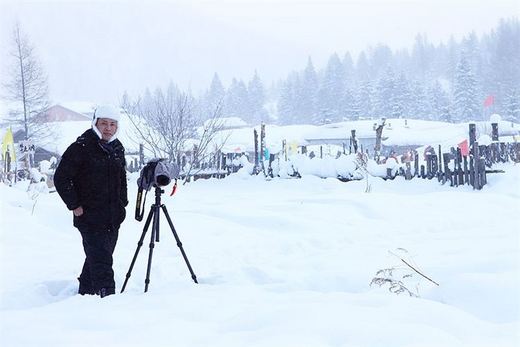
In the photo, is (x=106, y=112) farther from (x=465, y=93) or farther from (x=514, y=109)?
(x=465, y=93)

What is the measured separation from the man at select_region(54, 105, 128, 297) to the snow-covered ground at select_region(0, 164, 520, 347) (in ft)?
1.36

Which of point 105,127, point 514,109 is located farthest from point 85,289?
point 514,109

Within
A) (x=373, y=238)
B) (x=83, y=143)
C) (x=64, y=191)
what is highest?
(x=83, y=143)

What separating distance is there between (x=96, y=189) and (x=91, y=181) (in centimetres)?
9

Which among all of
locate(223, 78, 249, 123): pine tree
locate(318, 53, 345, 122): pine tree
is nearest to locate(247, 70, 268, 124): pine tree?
locate(223, 78, 249, 123): pine tree

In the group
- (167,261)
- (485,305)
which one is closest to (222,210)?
(167,261)

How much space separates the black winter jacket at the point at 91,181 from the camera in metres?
4.54

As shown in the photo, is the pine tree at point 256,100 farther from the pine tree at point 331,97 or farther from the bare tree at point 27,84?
the bare tree at point 27,84

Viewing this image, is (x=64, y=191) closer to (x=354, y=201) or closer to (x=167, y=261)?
(x=167, y=261)

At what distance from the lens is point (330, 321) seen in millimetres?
3252

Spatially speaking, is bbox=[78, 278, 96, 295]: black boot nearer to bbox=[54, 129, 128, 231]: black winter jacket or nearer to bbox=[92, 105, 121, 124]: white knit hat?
bbox=[54, 129, 128, 231]: black winter jacket

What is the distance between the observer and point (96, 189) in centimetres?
467

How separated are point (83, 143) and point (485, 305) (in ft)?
12.2

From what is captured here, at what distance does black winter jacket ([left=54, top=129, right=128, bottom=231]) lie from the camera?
4.54 metres
